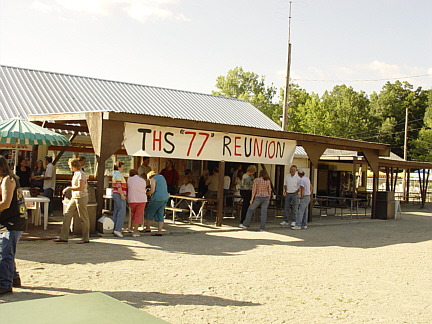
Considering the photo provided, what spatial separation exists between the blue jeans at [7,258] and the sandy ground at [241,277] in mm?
192

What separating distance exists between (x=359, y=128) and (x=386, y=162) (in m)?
23.1

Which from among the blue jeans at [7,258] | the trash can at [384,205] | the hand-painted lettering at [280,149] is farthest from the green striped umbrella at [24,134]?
the trash can at [384,205]

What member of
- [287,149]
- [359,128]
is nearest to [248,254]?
[287,149]

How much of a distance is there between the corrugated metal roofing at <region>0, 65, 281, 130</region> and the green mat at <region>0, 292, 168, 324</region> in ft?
41.3

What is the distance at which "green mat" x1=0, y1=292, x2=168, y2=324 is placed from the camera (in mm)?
1985

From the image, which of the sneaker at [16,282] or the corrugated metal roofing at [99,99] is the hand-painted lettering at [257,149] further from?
the sneaker at [16,282]

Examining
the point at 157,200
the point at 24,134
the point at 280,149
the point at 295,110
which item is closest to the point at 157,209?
the point at 157,200

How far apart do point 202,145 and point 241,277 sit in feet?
18.5

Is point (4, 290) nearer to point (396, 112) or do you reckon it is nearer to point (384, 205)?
point (384, 205)

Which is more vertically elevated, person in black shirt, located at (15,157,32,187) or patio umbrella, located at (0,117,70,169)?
patio umbrella, located at (0,117,70,169)

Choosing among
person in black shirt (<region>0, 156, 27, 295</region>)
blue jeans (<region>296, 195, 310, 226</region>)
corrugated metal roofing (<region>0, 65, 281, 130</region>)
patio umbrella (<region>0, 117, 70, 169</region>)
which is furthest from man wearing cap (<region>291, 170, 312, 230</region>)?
person in black shirt (<region>0, 156, 27, 295</region>)

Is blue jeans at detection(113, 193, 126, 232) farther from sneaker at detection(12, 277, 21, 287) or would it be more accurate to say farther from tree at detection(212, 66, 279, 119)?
tree at detection(212, 66, 279, 119)

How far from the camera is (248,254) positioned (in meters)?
8.88

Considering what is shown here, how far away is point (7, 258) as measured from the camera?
5.32 meters
